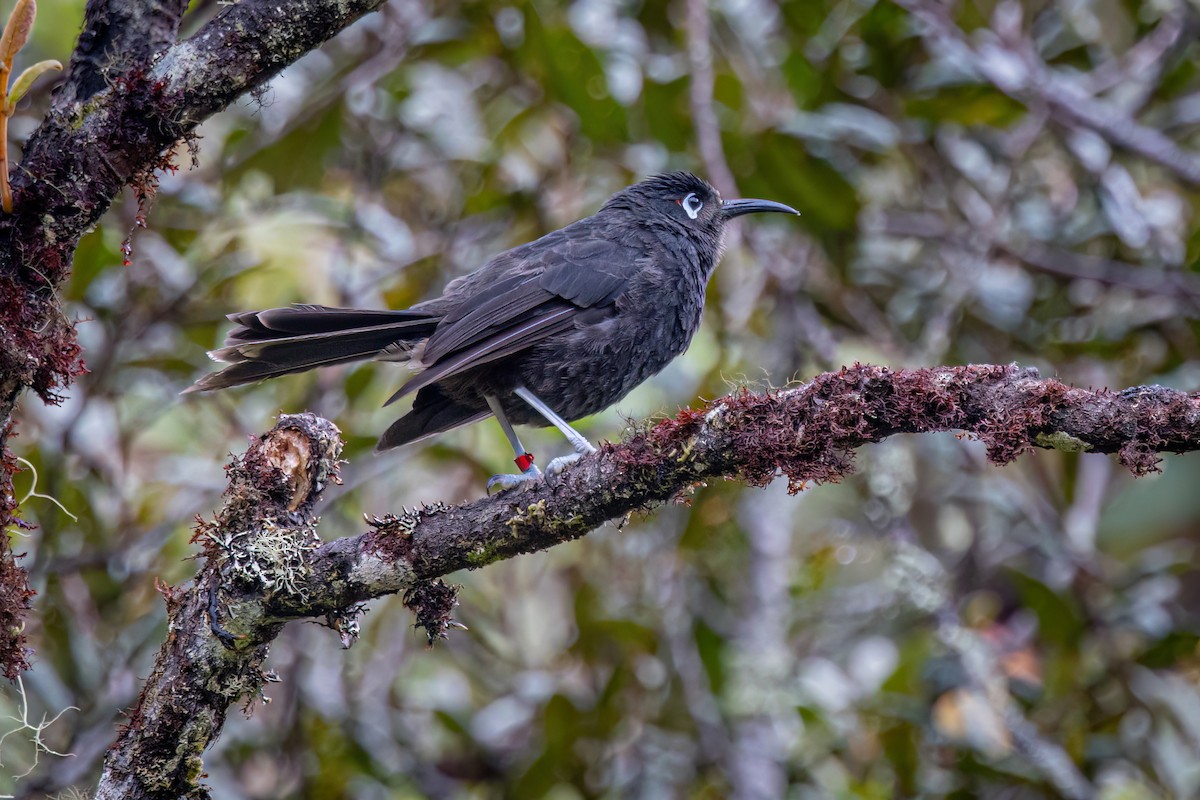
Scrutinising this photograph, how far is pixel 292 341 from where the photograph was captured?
4.41 metres

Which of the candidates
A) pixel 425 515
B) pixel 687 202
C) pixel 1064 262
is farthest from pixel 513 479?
pixel 1064 262

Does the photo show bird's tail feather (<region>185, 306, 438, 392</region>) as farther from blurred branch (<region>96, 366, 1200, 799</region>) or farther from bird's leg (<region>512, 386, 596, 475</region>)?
blurred branch (<region>96, 366, 1200, 799</region>)

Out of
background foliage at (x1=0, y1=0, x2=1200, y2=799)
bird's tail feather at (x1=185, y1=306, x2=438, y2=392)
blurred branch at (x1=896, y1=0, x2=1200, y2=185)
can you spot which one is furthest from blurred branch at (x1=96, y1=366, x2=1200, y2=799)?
blurred branch at (x1=896, y1=0, x2=1200, y2=185)

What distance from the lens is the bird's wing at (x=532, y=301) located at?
4.64 metres

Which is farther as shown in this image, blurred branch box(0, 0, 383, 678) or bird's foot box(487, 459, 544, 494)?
bird's foot box(487, 459, 544, 494)

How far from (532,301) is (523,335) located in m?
0.18

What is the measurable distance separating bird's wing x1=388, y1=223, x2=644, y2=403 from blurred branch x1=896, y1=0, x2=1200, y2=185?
259 cm

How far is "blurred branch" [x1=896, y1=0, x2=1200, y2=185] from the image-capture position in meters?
6.25

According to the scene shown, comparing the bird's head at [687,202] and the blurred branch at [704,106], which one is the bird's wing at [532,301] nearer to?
the bird's head at [687,202]

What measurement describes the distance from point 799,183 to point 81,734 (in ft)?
15.0

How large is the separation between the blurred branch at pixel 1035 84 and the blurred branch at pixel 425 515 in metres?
4.04

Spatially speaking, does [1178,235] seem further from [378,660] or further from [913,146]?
[378,660]

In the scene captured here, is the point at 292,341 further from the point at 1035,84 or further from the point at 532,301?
A: the point at 1035,84

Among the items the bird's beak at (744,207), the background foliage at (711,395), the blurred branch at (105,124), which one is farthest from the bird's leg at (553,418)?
the blurred branch at (105,124)
